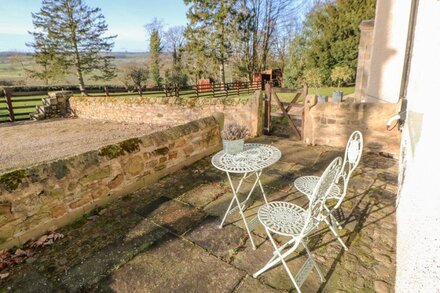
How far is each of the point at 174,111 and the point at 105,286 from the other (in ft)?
24.4

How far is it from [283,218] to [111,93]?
15.5 m

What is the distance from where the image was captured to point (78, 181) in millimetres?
2787

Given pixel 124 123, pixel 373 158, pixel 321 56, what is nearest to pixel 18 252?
pixel 373 158

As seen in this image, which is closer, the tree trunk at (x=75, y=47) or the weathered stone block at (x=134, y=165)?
the weathered stone block at (x=134, y=165)

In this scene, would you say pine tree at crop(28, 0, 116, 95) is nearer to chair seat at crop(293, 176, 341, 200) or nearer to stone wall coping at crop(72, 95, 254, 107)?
stone wall coping at crop(72, 95, 254, 107)

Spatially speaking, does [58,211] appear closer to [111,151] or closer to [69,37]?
[111,151]

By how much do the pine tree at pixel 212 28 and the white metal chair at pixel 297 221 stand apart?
20.4m

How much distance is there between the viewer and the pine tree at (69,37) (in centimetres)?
2073

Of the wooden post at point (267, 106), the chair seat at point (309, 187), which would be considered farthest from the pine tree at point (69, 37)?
the chair seat at point (309, 187)

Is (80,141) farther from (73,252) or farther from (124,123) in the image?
(73,252)

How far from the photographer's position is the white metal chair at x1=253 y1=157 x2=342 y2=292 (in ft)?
5.53

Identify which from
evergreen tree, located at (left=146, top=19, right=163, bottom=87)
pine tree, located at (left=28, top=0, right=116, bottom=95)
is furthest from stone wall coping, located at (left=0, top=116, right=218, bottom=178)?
evergreen tree, located at (left=146, top=19, right=163, bottom=87)

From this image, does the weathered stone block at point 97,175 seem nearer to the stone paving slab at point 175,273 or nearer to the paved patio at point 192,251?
the paved patio at point 192,251

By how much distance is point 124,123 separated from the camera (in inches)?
416
